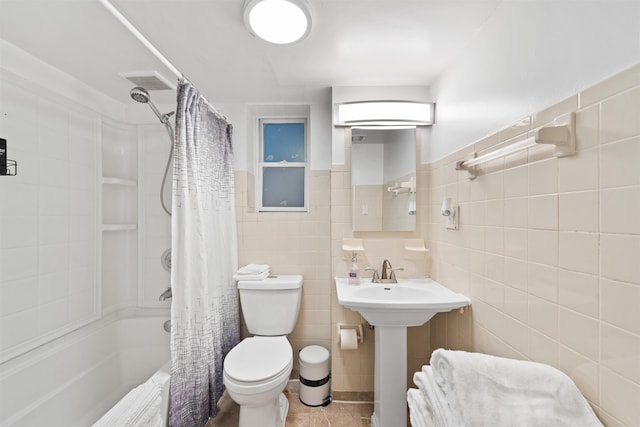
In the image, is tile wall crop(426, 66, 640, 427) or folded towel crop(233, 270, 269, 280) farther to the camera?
folded towel crop(233, 270, 269, 280)

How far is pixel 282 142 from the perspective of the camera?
2352mm

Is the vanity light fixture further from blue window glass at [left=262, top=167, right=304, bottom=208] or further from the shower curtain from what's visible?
the shower curtain

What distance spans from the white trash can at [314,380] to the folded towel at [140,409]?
868 mm

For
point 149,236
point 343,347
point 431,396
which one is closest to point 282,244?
point 343,347

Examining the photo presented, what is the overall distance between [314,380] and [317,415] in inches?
7.6

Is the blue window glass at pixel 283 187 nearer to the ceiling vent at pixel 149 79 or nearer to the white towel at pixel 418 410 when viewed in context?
the ceiling vent at pixel 149 79

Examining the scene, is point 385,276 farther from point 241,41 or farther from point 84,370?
point 84,370

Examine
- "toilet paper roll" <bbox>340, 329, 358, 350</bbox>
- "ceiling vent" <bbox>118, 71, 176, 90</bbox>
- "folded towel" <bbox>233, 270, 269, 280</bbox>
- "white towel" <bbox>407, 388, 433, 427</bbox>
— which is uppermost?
"ceiling vent" <bbox>118, 71, 176, 90</bbox>

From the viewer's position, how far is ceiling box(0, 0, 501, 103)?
3.81 ft

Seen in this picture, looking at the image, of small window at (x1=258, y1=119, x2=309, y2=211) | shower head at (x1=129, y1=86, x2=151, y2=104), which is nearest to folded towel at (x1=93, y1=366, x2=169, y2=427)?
small window at (x1=258, y1=119, x2=309, y2=211)

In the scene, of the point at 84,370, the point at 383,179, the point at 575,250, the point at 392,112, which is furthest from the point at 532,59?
the point at 84,370

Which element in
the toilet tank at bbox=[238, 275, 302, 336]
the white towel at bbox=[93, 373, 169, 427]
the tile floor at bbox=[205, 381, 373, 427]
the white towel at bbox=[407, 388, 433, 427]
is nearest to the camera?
the white towel at bbox=[407, 388, 433, 427]

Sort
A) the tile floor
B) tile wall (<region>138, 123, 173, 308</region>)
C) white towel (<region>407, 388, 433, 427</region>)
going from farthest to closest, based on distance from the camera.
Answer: tile wall (<region>138, 123, 173, 308</region>)
the tile floor
white towel (<region>407, 388, 433, 427</region>)

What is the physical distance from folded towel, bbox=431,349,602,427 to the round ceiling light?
4.70 feet
